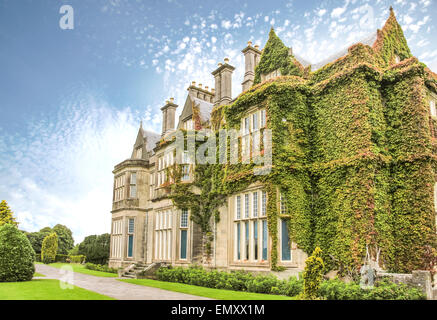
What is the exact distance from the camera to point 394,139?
15.8 m

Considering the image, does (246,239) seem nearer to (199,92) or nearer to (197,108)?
(197,108)

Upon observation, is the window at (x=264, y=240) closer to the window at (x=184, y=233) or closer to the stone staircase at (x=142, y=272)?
the window at (x=184, y=233)

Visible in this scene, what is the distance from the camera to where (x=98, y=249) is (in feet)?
114

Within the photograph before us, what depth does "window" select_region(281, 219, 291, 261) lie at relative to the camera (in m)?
15.6

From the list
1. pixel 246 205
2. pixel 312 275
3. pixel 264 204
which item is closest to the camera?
pixel 312 275

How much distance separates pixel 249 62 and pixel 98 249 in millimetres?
23055

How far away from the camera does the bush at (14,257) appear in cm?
1720

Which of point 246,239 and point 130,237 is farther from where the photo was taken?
point 130,237

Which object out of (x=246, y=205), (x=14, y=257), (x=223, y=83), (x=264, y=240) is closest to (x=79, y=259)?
(x=14, y=257)

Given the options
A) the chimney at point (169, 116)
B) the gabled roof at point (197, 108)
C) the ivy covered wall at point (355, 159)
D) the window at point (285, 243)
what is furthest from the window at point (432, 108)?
the chimney at point (169, 116)

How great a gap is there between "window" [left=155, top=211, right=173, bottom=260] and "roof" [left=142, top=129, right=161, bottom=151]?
28.9 feet

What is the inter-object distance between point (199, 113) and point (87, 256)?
20.5 meters

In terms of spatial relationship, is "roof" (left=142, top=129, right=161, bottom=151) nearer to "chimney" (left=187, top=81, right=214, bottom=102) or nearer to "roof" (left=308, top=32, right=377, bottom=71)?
"chimney" (left=187, top=81, right=214, bottom=102)
